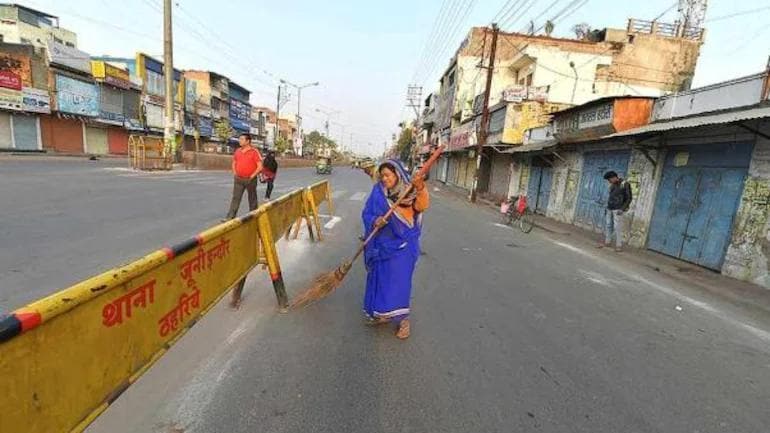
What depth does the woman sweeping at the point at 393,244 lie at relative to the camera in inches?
145

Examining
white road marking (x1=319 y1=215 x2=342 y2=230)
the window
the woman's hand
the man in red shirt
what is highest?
the window

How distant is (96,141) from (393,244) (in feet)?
127

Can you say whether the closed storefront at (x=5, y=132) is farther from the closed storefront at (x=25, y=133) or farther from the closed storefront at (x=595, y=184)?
the closed storefront at (x=595, y=184)

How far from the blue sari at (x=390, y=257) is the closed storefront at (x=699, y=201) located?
25.8ft

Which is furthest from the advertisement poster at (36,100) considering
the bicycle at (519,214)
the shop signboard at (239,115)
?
the bicycle at (519,214)

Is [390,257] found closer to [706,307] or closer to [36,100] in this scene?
[706,307]

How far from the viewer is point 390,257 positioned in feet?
12.1

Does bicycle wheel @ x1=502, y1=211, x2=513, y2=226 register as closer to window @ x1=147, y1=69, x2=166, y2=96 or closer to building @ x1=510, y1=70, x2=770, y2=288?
building @ x1=510, y1=70, x2=770, y2=288

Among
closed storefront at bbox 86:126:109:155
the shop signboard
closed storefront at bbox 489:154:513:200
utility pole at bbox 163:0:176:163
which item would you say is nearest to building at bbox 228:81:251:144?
the shop signboard

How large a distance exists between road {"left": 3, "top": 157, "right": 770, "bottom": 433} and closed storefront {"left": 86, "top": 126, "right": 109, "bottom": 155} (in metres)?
33.1

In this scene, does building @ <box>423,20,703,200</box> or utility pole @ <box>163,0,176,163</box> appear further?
utility pole @ <box>163,0,176,163</box>

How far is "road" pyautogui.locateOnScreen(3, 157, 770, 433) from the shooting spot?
2602 millimetres

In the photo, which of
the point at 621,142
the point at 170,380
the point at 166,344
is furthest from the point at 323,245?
the point at 621,142

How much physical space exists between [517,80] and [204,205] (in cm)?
2467
